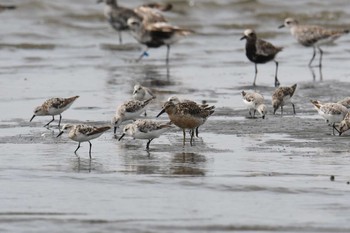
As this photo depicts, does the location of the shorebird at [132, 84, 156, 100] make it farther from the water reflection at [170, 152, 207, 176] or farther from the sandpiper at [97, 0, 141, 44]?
the sandpiper at [97, 0, 141, 44]

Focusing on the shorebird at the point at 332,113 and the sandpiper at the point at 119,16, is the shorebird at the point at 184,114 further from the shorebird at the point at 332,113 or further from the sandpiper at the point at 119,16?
the sandpiper at the point at 119,16

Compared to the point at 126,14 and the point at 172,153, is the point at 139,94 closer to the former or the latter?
the point at 172,153

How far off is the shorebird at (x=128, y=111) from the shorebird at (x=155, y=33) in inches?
364

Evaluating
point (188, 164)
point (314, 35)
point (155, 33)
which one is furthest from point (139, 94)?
point (314, 35)

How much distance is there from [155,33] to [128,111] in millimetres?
10450

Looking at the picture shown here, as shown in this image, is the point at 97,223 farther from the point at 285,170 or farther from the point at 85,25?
the point at 85,25

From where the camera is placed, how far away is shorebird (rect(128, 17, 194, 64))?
2542 centimetres

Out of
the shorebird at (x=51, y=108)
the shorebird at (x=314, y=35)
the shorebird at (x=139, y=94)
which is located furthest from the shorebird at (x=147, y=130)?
the shorebird at (x=314, y=35)

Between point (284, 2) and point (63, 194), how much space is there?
2559 centimetres

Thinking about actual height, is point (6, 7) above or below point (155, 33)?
below

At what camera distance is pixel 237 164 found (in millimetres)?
12633

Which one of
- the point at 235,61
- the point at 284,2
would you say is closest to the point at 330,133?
the point at 235,61

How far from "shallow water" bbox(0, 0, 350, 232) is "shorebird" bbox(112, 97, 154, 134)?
1.63 feet

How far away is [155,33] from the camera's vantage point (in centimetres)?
2564
